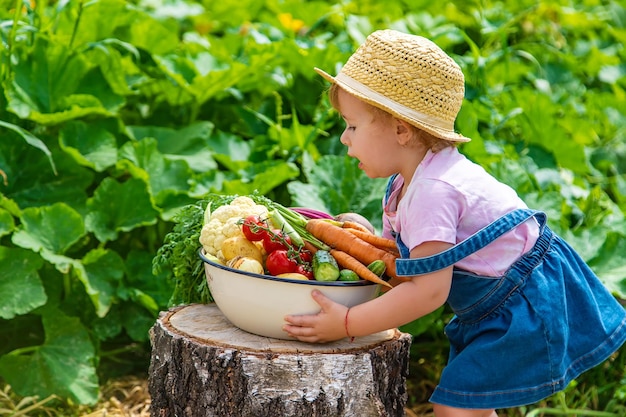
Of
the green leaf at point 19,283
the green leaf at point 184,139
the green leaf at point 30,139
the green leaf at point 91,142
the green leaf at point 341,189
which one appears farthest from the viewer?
the green leaf at point 184,139

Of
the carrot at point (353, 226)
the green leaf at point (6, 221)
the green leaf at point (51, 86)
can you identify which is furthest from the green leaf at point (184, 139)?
the carrot at point (353, 226)

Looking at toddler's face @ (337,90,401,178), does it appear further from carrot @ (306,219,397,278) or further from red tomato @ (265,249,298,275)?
red tomato @ (265,249,298,275)

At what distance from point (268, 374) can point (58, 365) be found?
128 cm

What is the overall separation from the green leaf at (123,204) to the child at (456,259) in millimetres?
1332

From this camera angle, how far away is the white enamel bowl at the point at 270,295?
2.19m

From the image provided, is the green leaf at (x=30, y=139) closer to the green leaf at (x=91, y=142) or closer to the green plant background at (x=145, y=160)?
the green plant background at (x=145, y=160)

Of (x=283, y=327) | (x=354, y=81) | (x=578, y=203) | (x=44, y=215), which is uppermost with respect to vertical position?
(x=354, y=81)

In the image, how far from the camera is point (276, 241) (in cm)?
230

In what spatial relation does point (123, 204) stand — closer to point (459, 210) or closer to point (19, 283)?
point (19, 283)

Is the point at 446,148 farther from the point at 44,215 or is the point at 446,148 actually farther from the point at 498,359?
the point at 44,215

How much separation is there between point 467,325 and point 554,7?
13.3 feet

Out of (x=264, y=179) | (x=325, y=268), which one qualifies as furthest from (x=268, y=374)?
(x=264, y=179)

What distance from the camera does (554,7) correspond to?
5.91 m

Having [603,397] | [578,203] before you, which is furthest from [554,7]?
[603,397]
